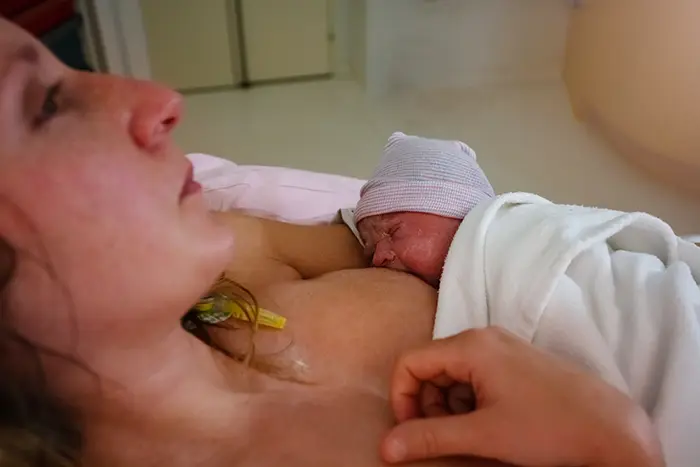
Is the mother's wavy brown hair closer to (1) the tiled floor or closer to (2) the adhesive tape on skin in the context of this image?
(2) the adhesive tape on skin

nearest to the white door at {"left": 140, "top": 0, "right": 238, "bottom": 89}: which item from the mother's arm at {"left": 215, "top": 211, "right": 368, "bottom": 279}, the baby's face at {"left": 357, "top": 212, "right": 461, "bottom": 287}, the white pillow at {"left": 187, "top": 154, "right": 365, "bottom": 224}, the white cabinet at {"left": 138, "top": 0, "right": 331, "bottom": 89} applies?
the white cabinet at {"left": 138, "top": 0, "right": 331, "bottom": 89}

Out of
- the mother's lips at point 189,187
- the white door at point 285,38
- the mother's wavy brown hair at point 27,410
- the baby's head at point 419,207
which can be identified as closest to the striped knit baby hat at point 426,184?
the baby's head at point 419,207

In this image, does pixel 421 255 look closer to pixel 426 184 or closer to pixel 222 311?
pixel 426 184

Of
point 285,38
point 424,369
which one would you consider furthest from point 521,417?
point 285,38

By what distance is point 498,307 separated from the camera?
0.81m

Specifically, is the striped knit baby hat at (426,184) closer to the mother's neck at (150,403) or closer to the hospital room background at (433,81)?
the mother's neck at (150,403)

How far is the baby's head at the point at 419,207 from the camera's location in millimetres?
928

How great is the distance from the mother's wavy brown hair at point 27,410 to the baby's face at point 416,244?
0.43 m

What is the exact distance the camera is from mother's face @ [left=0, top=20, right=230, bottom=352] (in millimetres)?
566

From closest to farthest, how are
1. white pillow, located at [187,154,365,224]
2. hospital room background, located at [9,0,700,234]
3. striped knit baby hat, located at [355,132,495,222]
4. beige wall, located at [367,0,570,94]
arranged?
striped knit baby hat, located at [355,132,495,222], white pillow, located at [187,154,365,224], hospital room background, located at [9,0,700,234], beige wall, located at [367,0,570,94]

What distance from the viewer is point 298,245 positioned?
3.32ft

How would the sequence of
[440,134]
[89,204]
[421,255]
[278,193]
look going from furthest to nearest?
[440,134] < [278,193] < [421,255] < [89,204]

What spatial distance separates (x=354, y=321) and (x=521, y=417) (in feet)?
0.86

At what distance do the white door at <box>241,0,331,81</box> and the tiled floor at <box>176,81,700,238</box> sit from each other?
0.05m
